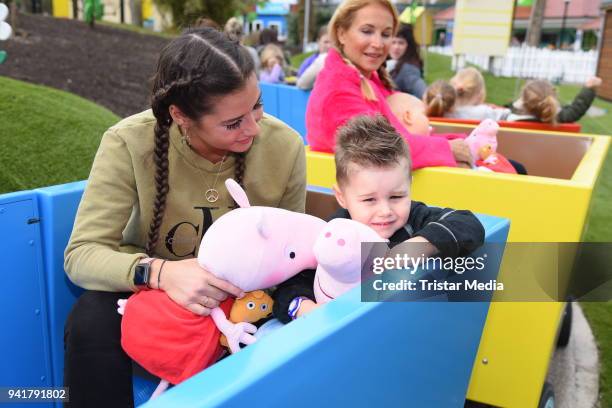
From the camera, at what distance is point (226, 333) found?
1258mm

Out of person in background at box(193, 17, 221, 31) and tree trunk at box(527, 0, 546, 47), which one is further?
tree trunk at box(527, 0, 546, 47)

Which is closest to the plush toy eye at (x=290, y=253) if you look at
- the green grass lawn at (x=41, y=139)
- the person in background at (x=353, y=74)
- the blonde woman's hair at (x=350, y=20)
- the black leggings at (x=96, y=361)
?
the black leggings at (x=96, y=361)

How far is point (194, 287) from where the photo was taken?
1.23m

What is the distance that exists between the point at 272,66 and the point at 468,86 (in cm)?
354

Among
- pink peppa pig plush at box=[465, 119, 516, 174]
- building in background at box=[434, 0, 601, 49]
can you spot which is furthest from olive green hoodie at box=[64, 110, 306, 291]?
building in background at box=[434, 0, 601, 49]

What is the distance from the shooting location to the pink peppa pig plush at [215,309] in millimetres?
1214

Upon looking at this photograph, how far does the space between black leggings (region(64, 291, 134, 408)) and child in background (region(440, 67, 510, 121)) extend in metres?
2.76

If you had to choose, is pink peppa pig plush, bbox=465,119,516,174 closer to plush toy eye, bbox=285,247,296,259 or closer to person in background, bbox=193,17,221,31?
person in background, bbox=193,17,221,31

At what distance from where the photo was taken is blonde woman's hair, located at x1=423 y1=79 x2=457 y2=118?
3424 millimetres

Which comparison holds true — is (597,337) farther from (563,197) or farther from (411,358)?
(411,358)

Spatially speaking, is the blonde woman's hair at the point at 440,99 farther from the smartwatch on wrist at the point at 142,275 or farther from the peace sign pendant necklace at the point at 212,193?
the smartwatch on wrist at the point at 142,275

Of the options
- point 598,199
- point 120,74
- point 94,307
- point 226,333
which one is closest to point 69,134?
point 94,307

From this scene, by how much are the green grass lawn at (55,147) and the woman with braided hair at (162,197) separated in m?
1.77

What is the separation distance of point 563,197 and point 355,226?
813 millimetres
